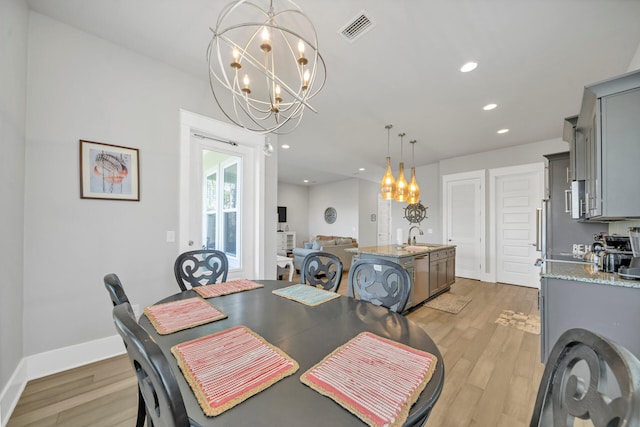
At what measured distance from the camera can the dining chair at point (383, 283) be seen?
1454 mm

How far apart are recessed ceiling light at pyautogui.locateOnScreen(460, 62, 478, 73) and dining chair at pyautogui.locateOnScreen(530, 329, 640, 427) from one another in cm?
265

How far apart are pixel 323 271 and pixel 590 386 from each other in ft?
5.29

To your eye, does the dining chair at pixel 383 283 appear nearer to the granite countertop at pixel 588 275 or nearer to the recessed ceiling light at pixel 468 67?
the granite countertop at pixel 588 275

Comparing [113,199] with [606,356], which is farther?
[113,199]

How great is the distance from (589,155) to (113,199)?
4.15 meters

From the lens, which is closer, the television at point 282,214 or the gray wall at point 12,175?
the gray wall at point 12,175

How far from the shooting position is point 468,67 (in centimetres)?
243

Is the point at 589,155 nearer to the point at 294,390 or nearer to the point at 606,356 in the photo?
the point at 606,356

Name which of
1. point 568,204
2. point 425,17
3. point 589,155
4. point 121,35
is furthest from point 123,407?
point 568,204

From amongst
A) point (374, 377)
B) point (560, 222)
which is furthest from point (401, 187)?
point (374, 377)

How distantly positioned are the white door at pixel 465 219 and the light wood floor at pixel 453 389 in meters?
2.84

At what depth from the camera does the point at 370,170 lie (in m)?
7.07

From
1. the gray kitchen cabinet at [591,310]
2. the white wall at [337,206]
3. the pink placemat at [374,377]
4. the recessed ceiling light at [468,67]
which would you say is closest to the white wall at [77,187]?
the pink placemat at [374,377]

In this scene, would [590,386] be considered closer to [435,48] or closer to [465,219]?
[435,48]
